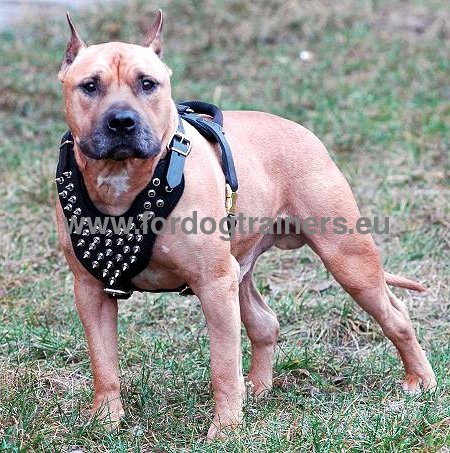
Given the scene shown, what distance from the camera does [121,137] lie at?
3.77 m

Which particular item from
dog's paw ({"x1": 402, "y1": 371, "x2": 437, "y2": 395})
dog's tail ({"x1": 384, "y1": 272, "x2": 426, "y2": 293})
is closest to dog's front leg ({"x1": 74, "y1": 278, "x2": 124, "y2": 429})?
dog's paw ({"x1": 402, "y1": 371, "x2": 437, "y2": 395})

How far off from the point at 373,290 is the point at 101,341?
53.8 inches

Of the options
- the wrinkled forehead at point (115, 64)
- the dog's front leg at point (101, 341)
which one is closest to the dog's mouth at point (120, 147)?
the wrinkled forehead at point (115, 64)

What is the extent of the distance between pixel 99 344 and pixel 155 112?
1.09 meters

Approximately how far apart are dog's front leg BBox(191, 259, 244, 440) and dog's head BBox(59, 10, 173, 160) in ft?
2.08

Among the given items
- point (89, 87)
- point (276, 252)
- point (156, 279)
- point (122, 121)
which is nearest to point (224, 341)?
point (156, 279)

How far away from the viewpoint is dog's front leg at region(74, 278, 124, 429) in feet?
14.1

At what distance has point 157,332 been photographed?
562 centimetres

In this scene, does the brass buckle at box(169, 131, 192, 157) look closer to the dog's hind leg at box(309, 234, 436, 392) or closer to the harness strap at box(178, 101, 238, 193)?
the harness strap at box(178, 101, 238, 193)

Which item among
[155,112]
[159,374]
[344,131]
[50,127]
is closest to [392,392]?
[159,374]

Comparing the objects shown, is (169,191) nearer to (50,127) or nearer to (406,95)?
(50,127)

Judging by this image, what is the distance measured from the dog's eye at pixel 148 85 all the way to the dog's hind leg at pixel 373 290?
3.87 ft

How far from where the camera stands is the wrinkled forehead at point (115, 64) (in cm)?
389

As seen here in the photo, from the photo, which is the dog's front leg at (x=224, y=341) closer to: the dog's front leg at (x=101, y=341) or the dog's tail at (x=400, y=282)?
the dog's front leg at (x=101, y=341)
